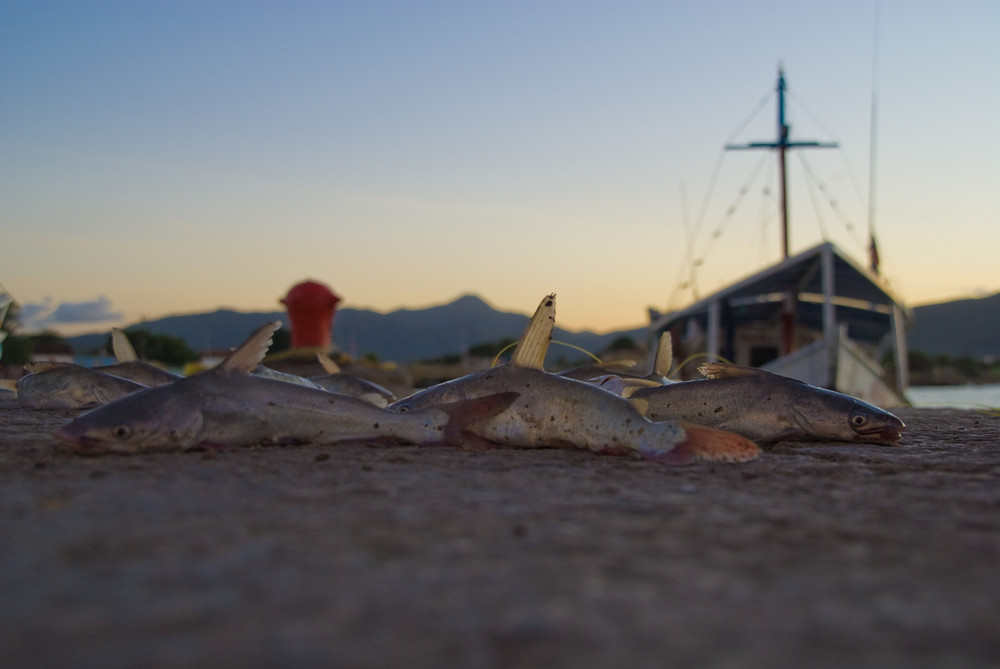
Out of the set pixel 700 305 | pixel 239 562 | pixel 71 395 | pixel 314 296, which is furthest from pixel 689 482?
pixel 700 305

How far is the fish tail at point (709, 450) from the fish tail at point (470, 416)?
0.90 metres

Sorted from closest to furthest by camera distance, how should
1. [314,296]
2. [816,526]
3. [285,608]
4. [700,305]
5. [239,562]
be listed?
[285,608] → [239,562] → [816,526] → [314,296] → [700,305]

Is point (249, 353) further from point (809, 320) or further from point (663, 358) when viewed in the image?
point (809, 320)

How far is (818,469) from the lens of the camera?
3303 millimetres

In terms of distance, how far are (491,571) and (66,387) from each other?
20.9 feet

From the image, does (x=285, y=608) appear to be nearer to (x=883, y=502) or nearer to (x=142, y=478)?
(x=142, y=478)

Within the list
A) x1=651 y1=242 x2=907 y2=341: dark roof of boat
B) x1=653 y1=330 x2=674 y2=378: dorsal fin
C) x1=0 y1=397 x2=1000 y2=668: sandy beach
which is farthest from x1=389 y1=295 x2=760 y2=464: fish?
x1=651 y1=242 x2=907 y2=341: dark roof of boat

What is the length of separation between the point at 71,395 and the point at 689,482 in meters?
5.99

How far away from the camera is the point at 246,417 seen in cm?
385

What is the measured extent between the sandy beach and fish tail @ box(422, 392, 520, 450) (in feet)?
3.55

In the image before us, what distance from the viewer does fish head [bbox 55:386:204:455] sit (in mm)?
3398

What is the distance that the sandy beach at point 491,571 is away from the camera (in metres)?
1.21

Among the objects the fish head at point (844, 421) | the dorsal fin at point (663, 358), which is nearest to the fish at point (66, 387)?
the dorsal fin at point (663, 358)

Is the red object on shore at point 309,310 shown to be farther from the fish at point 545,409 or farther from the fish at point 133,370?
the fish at point 545,409
